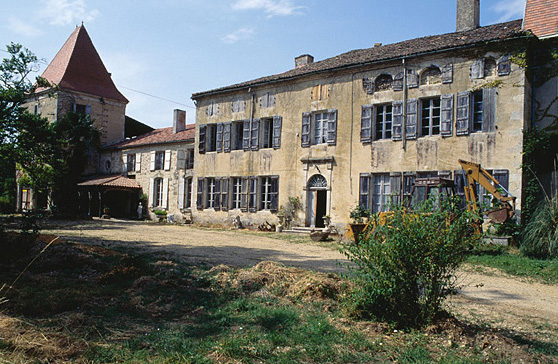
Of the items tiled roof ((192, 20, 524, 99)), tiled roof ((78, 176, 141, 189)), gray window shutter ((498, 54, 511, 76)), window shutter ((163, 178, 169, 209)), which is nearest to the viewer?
gray window shutter ((498, 54, 511, 76))

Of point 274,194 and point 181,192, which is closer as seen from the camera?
point 274,194

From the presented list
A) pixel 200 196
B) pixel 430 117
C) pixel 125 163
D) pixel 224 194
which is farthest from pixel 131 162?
pixel 430 117

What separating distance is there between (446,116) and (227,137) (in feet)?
35.0

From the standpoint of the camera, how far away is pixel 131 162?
93.1 ft

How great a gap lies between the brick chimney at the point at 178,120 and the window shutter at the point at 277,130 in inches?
397

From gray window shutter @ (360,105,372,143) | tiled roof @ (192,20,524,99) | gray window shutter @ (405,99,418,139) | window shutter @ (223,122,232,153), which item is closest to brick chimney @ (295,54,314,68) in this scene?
tiled roof @ (192,20,524,99)

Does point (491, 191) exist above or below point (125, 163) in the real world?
below

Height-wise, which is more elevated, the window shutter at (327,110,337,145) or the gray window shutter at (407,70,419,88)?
the gray window shutter at (407,70,419,88)

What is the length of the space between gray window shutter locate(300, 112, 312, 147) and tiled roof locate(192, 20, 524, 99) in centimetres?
179

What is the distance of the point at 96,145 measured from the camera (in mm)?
30438

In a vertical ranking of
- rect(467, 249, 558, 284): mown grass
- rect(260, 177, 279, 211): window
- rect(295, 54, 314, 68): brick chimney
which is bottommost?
rect(467, 249, 558, 284): mown grass

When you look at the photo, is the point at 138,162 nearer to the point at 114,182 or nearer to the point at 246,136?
the point at 114,182

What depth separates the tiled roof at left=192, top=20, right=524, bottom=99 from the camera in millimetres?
14396

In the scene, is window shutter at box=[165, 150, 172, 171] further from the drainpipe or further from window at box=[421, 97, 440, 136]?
window at box=[421, 97, 440, 136]
